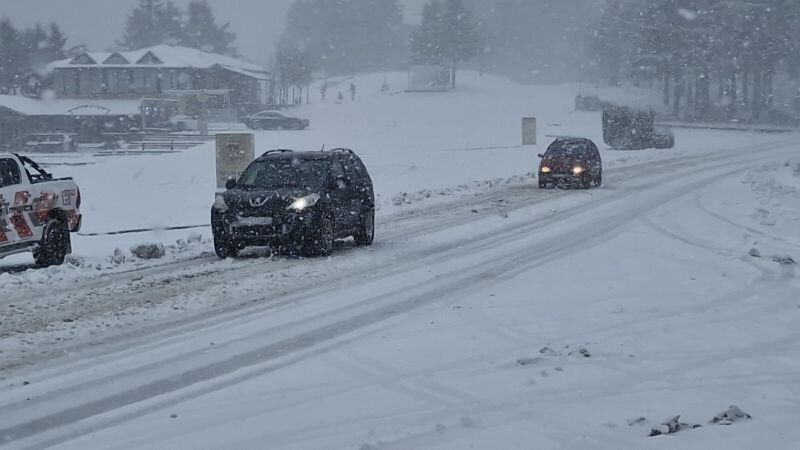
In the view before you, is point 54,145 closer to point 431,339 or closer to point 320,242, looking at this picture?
point 320,242

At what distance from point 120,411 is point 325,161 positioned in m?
10.0

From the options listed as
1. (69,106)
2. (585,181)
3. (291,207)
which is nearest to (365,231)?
(291,207)

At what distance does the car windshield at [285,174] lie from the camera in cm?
1569

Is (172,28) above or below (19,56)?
above

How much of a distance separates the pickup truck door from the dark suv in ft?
8.74

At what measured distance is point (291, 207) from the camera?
48.6 ft

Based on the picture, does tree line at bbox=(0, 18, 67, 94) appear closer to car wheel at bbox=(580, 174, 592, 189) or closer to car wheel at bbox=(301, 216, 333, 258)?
car wheel at bbox=(580, 174, 592, 189)

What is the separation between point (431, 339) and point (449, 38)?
354 feet

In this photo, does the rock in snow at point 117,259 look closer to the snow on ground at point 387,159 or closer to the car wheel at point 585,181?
the snow on ground at point 387,159

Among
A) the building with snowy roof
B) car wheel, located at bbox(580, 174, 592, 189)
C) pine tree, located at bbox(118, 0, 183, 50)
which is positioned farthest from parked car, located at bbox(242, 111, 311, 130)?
pine tree, located at bbox(118, 0, 183, 50)

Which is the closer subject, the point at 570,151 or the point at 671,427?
the point at 671,427

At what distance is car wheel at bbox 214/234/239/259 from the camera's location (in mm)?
14867

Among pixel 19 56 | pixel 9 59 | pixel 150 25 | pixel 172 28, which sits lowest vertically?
pixel 9 59

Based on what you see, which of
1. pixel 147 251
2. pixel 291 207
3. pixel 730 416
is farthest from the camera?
pixel 147 251
